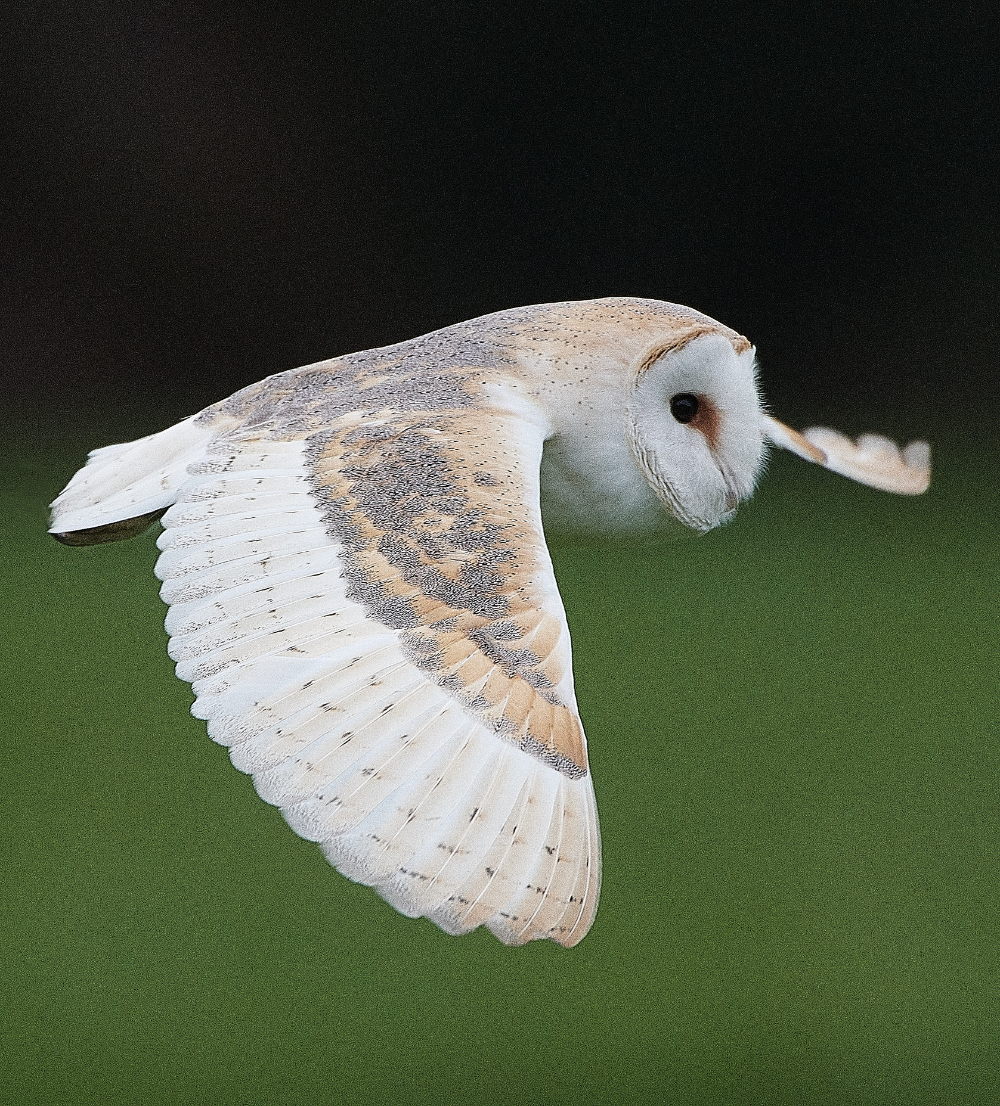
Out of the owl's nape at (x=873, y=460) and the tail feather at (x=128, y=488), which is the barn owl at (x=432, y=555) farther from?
the owl's nape at (x=873, y=460)

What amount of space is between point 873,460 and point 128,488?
42.0 inches

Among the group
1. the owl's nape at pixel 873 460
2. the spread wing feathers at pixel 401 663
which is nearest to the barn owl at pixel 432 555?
the spread wing feathers at pixel 401 663

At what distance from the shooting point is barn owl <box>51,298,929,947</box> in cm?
114

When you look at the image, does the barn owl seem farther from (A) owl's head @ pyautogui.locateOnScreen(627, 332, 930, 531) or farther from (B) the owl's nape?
(B) the owl's nape

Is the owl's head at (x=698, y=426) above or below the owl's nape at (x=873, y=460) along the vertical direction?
below

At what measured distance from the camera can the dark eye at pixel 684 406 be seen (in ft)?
5.67

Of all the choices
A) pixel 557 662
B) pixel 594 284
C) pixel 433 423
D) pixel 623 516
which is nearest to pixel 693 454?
pixel 623 516

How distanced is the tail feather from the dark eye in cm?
49

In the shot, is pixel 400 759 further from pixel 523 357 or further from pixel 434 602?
pixel 523 357

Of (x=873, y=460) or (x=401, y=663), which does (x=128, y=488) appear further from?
(x=873, y=460)

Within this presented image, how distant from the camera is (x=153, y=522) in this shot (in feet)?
5.89

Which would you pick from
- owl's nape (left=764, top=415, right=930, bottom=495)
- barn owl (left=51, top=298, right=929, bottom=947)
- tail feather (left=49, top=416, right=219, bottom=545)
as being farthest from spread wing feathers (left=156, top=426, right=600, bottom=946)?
owl's nape (left=764, top=415, right=930, bottom=495)

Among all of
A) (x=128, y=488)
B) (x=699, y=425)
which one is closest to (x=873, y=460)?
(x=699, y=425)

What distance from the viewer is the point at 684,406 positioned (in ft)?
5.71
